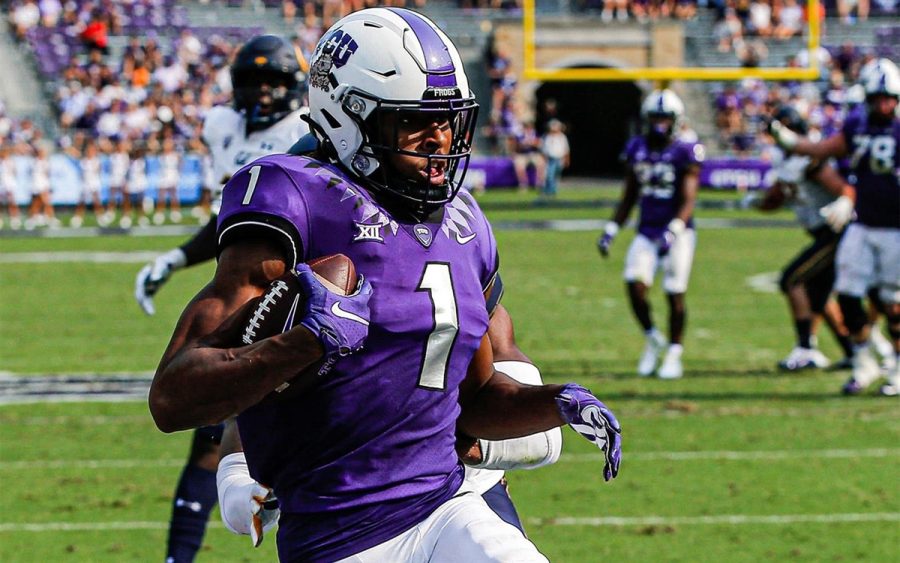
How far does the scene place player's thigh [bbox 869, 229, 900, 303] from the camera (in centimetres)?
924

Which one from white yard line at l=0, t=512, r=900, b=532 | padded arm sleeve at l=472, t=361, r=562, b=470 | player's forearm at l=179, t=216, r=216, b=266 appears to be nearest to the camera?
padded arm sleeve at l=472, t=361, r=562, b=470

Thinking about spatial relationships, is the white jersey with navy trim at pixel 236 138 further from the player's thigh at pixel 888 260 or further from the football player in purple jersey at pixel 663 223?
the player's thigh at pixel 888 260

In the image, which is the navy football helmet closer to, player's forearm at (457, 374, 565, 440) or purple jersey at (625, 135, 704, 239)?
player's forearm at (457, 374, 565, 440)

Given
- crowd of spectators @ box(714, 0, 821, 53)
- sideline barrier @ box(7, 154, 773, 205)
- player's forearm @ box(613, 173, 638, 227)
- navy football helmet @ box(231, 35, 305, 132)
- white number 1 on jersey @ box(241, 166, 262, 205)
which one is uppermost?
white number 1 on jersey @ box(241, 166, 262, 205)

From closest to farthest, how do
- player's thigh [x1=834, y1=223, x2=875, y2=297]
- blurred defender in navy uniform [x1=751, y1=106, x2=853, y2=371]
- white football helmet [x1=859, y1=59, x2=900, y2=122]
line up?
white football helmet [x1=859, y1=59, x2=900, y2=122] → player's thigh [x1=834, y1=223, x2=875, y2=297] → blurred defender in navy uniform [x1=751, y1=106, x2=853, y2=371]

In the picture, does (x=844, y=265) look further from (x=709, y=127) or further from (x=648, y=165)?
(x=709, y=127)

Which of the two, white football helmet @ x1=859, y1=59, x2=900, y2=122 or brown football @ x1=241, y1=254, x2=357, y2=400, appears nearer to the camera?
brown football @ x1=241, y1=254, x2=357, y2=400

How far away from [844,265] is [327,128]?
6.90 m

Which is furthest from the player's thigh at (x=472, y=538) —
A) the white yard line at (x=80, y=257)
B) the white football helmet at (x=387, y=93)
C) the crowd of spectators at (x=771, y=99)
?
the crowd of spectators at (x=771, y=99)

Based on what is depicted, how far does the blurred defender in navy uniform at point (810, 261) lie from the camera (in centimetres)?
1026

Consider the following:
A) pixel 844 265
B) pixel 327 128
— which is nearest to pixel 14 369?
pixel 844 265

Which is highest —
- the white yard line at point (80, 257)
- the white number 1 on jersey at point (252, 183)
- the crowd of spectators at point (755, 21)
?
the white number 1 on jersey at point (252, 183)

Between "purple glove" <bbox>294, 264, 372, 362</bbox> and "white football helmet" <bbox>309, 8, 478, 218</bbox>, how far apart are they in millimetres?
410

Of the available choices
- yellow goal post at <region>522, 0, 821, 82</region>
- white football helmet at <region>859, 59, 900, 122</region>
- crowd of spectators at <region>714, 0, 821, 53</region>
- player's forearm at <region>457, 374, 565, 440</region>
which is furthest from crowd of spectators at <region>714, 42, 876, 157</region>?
player's forearm at <region>457, 374, 565, 440</region>
